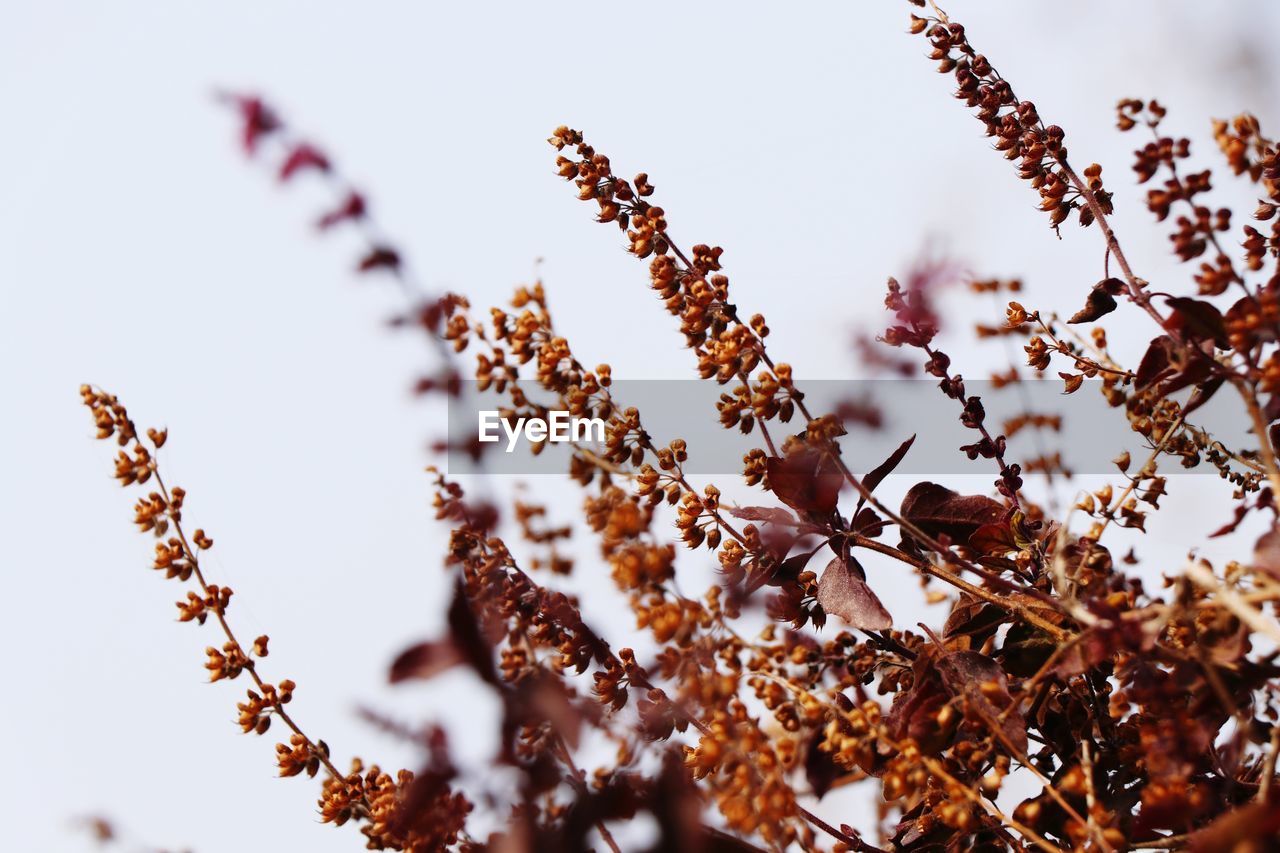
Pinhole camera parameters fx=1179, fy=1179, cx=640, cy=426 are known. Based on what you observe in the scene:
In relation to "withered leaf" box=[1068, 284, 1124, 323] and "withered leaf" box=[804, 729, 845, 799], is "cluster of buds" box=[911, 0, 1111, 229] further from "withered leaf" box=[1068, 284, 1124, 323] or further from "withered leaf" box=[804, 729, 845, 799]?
"withered leaf" box=[804, 729, 845, 799]

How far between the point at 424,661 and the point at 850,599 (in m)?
0.28

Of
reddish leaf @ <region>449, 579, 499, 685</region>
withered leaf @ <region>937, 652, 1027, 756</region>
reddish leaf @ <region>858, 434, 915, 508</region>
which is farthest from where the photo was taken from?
reddish leaf @ <region>858, 434, 915, 508</region>

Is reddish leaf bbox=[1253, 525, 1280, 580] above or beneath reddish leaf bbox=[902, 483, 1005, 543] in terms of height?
beneath

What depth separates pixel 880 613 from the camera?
0.61 meters

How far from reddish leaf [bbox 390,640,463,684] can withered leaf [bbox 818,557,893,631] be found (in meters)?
0.27

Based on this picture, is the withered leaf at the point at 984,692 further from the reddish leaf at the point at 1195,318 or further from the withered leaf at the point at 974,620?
the reddish leaf at the point at 1195,318

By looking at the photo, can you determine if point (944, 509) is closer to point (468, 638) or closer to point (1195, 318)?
point (1195, 318)

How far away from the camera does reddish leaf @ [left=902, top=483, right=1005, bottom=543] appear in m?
0.68

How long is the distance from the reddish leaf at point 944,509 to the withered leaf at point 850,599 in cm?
6

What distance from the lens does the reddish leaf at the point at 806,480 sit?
24.6 inches

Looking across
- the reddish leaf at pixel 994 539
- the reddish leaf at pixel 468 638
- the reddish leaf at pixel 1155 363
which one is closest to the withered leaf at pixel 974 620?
the reddish leaf at pixel 994 539

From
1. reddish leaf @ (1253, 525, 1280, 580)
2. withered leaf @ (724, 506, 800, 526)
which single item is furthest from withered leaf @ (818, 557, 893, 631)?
reddish leaf @ (1253, 525, 1280, 580)

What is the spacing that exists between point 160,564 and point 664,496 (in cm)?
29

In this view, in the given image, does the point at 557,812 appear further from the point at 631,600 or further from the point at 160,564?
the point at 160,564
